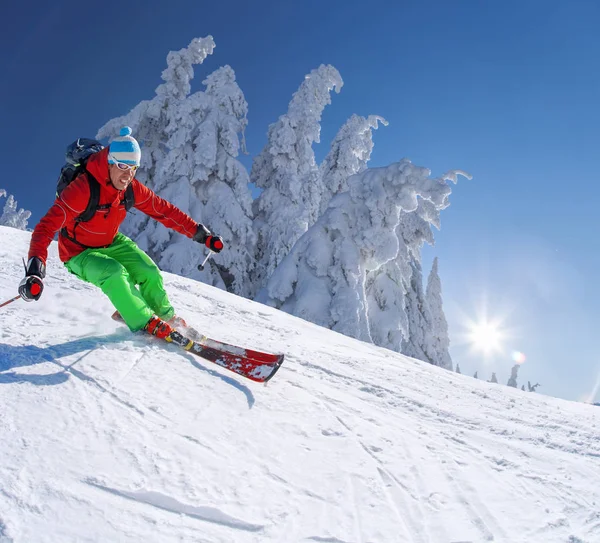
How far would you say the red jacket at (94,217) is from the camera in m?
3.38

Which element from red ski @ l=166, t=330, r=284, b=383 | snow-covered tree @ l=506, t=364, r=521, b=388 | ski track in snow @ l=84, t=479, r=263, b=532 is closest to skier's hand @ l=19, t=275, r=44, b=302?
red ski @ l=166, t=330, r=284, b=383

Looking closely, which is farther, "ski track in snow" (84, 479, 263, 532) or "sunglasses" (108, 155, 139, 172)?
"sunglasses" (108, 155, 139, 172)

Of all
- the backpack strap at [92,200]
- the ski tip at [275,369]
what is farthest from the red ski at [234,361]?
the backpack strap at [92,200]

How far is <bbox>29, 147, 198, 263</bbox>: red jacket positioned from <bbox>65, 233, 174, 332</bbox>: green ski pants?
0.45 ft

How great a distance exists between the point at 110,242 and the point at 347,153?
22.3 meters

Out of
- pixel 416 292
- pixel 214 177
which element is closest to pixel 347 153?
pixel 214 177

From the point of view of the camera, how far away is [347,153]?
24.8 m

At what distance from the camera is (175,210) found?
4.69 m

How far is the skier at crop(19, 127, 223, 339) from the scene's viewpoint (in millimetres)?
3503

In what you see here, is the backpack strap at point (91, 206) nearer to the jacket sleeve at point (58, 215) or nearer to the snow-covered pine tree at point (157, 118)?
the jacket sleeve at point (58, 215)

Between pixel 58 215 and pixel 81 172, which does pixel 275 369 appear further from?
pixel 81 172

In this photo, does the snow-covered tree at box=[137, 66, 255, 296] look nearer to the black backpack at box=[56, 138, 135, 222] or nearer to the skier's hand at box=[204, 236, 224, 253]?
the skier's hand at box=[204, 236, 224, 253]

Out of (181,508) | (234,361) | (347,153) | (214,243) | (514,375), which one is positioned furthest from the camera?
(514,375)

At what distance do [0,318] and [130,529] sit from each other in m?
2.73
